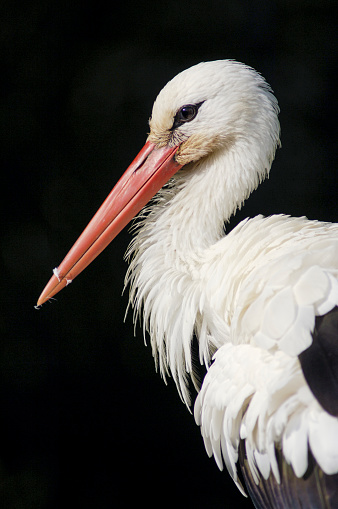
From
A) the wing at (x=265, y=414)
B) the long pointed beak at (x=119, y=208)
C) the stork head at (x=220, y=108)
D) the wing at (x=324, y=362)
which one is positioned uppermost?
the stork head at (x=220, y=108)

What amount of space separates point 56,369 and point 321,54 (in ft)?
4.53

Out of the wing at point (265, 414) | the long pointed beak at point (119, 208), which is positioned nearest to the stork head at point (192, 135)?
the long pointed beak at point (119, 208)

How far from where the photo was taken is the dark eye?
1.15 m

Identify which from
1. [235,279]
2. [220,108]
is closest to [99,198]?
[220,108]

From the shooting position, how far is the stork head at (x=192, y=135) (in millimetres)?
1127

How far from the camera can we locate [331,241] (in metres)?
1.00

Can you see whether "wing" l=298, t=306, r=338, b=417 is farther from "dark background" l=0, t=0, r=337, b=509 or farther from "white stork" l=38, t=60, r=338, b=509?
"dark background" l=0, t=0, r=337, b=509

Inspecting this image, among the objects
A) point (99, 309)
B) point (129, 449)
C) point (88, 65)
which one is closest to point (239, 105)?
point (88, 65)

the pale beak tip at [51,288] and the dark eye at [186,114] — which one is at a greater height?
the dark eye at [186,114]

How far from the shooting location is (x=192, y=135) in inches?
45.9

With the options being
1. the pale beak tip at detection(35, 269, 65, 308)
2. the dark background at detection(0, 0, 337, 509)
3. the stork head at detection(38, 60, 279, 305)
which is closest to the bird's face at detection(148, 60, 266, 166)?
the stork head at detection(38, 60, 279, 305)

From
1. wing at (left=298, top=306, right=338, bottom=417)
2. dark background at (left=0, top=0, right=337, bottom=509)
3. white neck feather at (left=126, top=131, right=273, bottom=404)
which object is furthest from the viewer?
dark background at (left=0, top=0, right=337, bottom=509)

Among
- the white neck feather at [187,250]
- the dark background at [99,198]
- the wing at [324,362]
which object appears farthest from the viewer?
the dark background at [99,198]

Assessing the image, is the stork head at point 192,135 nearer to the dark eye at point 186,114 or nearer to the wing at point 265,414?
the dark eye at point 186,114
